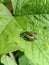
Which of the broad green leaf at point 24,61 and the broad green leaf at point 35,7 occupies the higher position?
the broad green leaf at point 24,61

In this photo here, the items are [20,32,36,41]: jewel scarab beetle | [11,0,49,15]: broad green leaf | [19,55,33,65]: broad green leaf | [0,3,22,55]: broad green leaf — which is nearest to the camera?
[0,3,22,55]: broad green leaf

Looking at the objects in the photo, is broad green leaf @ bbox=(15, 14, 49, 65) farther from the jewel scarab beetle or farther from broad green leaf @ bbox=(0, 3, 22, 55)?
broad green leaf @ bbox=(0, 3, 22, 55)

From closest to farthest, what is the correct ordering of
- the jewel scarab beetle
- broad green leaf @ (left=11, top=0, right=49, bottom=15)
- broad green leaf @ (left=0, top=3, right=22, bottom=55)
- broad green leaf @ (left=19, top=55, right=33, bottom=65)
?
broad green leaf @ (left=0, top=3, right=22, bottom=55) < broad green leaf @ (left=19, top=55, right=33, bottom=65) < the jewel scarab beetle < broad green leaf @ (left=11, top=0, right=49, bottom=15)

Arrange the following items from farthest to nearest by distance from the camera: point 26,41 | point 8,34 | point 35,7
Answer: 1. point 35,7
2. point 26,41
3. point 8,34

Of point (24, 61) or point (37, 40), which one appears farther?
point (37, 40)

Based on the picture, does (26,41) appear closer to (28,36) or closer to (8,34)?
(28,36)

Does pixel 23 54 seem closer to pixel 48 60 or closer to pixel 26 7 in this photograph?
pixel 48 60

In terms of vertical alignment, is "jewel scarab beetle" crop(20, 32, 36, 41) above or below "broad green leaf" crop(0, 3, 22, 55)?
below

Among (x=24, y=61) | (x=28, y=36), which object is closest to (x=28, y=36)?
(x=28, y=36)

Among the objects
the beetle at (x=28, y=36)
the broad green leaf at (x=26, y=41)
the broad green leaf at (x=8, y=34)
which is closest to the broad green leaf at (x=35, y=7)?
the broad green leaf at (x=26, y=41)

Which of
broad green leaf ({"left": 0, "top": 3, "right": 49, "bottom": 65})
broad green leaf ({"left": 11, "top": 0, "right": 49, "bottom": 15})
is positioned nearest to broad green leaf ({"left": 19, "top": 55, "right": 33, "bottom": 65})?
broad green leaf ({"left": 0, "top": 3, "right": 49, "bottom": 65})

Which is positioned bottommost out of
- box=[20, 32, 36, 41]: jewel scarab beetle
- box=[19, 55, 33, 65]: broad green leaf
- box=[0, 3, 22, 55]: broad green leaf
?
box=[20, 32, 36, 41]: jewel scarab beetle

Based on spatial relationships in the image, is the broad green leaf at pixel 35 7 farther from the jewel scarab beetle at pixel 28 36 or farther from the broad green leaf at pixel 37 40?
the jewel scarab beetle at pixel 28 36
